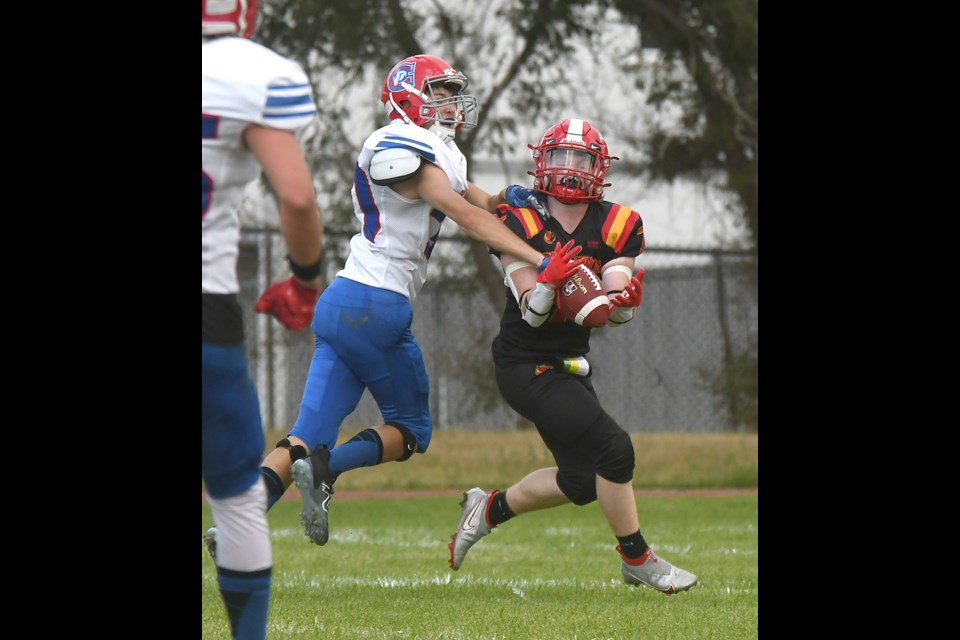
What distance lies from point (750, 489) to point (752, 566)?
5.45 m

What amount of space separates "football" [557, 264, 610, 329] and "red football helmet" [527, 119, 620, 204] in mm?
419

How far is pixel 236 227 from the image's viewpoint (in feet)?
11.9

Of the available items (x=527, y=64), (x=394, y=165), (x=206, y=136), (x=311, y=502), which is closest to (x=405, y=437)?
(x=311, y=502)

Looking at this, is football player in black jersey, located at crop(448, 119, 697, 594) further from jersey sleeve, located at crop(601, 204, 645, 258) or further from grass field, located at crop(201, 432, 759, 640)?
grass field, located at crop(201, 432, 759, 640)

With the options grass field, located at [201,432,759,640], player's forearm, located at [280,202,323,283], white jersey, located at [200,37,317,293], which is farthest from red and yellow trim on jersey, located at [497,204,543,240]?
white jersey, located at [200,37,317,293]

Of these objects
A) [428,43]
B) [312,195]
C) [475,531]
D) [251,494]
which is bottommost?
[475,531]

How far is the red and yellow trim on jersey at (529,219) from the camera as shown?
5.64m

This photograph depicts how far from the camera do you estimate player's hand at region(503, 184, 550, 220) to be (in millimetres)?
5723

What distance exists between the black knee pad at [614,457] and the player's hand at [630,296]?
495 mm

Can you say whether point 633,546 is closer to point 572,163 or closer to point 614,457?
point 614,457

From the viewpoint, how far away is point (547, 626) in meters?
4.82

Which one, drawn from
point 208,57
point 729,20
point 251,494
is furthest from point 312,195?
point 729,20
